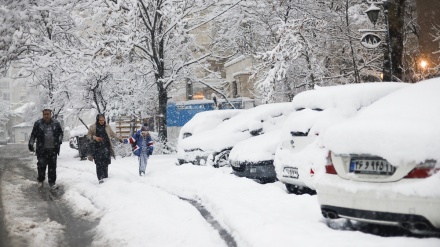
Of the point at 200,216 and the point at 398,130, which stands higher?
the point at 398,130

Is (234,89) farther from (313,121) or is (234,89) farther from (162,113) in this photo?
(313,121)

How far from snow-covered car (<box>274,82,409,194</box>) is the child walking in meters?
5.10

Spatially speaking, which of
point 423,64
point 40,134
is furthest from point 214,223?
point 423,64

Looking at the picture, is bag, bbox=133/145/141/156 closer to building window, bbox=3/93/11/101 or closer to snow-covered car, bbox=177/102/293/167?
snow-covered car, bbox=177/102/293/167

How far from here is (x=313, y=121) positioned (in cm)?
634

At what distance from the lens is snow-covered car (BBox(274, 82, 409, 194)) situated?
19.8 ft

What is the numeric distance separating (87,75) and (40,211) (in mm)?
10719

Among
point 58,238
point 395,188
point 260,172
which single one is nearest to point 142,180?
point 260,172

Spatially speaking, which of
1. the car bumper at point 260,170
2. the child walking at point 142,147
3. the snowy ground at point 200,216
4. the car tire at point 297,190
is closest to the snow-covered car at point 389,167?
the snowy ground at point 200,216

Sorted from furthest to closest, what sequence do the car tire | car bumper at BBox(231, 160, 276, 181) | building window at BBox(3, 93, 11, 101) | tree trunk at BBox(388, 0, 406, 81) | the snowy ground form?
building window at BBox(3, 93, 11, 101) < tree trunk at BBox(388, 0, 406, 81) < car bumper at BBox(231, 160, 276, 181) < the car tire < the snowy ground

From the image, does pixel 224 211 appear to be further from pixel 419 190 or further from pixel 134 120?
pixel 134 120

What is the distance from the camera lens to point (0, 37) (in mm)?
17203

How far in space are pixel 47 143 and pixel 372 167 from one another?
8.12 m

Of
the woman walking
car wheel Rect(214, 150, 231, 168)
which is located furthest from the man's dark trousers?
car wheel Rect(214, 150, 231, 168)
